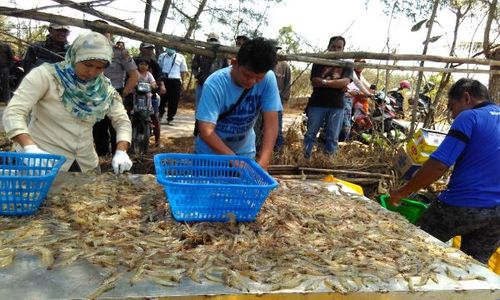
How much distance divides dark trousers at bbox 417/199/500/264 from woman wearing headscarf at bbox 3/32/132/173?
2.27 m

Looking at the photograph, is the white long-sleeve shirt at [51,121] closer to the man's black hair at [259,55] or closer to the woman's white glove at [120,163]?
the woman's white glove at [120,163]

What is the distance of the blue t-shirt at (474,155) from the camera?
2.90 meters

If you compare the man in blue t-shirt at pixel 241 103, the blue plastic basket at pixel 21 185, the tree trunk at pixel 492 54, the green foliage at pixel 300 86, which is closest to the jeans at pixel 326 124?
the tree trunk at pixel 492 54

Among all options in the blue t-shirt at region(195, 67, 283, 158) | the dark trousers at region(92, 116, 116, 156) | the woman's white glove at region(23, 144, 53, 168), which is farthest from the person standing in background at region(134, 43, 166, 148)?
the woman's white glove at region(23, 144, 53, 168)

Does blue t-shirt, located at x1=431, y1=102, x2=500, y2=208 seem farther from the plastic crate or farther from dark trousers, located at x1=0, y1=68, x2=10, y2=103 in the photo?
dark trousers, located at x1=0, y1=68, x2=10, y2=103

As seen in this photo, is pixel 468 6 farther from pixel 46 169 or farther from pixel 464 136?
pixel 46 169

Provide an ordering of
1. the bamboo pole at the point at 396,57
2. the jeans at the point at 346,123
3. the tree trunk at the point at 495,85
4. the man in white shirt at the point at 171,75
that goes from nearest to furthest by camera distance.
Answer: the bamboo pole at the point at 396,57
the tree trunk at the point at 495,85
the jeans at the point at 346,123
the man in white shirt at the point at 171,75

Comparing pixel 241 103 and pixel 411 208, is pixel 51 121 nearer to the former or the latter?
pixel 241 103

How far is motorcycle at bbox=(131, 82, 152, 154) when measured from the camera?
19.9 feet

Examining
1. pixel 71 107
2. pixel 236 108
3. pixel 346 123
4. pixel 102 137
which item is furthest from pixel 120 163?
pixel 346 123

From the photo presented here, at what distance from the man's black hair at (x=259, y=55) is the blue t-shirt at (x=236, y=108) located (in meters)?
0.33

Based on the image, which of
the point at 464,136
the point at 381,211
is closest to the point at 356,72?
the point at 464,136

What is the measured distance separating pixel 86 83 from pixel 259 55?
1.10 meters

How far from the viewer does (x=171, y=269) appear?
160cm
